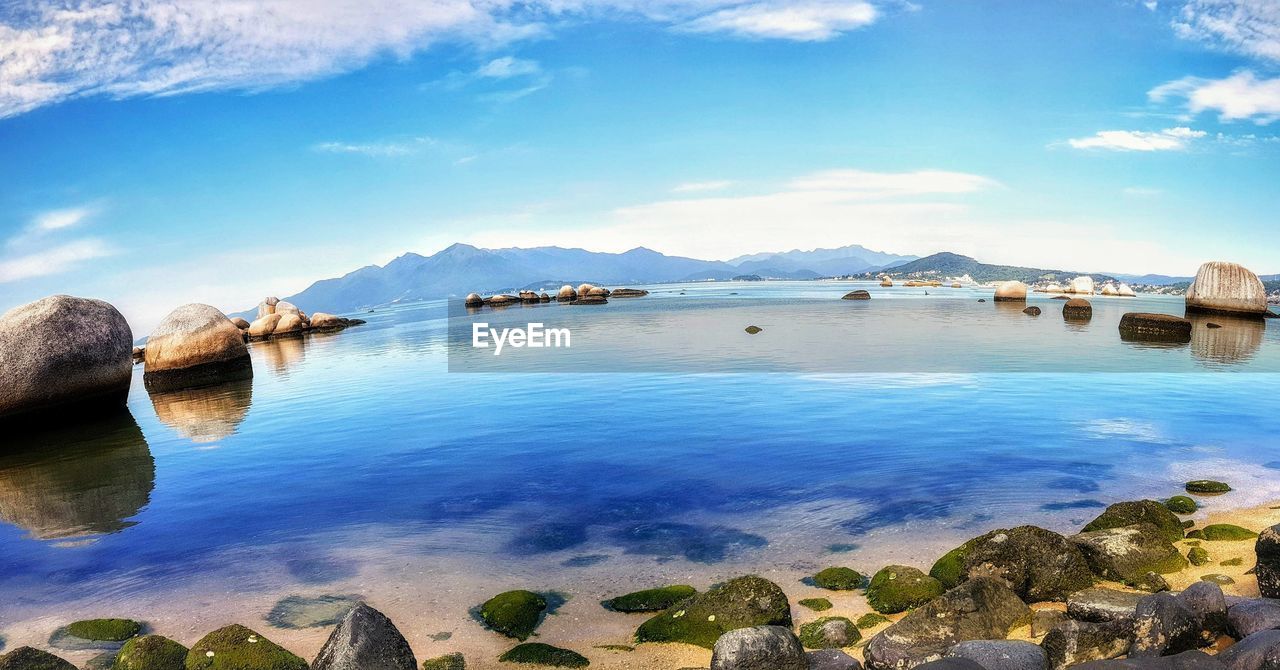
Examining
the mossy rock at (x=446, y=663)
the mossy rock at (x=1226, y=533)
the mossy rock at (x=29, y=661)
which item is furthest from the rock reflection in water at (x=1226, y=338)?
the mossy rock at (x=29, y=661)

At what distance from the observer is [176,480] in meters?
16.4

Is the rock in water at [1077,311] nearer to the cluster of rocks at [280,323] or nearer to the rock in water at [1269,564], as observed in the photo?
the rock in water at [1269,564]

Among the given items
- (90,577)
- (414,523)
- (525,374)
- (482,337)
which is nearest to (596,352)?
(525,374)

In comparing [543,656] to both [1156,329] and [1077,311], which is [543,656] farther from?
[1077,311]

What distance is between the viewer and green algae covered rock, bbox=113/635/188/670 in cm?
Answer: 741

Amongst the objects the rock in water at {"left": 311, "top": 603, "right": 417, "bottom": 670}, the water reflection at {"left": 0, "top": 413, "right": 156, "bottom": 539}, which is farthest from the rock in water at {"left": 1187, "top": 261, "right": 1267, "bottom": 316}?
the water reflection at {"left": 0, "top": 413, "right": 156, "bottom": 539}

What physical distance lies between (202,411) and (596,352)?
20.3 metres

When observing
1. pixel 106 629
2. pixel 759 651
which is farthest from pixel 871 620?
pixel 106 629

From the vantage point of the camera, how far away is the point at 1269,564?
→ 7895mm

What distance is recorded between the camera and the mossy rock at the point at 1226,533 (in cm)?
995

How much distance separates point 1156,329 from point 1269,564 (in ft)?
141

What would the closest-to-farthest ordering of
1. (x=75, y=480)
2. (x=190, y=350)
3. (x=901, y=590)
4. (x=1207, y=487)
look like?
(x=901, y=590) → (x=1207, y=487) → (x=75, y=480) → (x=190, y=350)

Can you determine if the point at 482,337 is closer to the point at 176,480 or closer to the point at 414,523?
the point at 176,480

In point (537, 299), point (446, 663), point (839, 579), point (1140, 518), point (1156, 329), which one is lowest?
point (446, 663)
